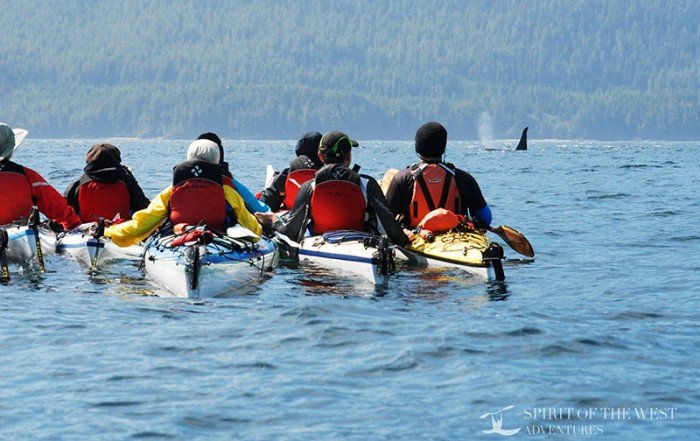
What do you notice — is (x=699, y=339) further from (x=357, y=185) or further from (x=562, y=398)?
(x=357, y=185)

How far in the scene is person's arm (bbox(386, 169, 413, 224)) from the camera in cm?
1611

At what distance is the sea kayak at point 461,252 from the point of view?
14.5 metres

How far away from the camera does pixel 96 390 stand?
30.8ft

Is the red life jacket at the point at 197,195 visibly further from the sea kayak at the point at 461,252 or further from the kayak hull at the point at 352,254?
the sea kayak at the point at 461,252

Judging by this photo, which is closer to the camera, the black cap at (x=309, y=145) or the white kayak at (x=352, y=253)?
the white kayak at (x=352, y=253)

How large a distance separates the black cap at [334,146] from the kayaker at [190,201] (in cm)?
164

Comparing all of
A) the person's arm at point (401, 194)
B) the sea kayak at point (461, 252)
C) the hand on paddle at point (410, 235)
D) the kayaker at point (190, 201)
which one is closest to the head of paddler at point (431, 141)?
the person's arm at point (401, 194)

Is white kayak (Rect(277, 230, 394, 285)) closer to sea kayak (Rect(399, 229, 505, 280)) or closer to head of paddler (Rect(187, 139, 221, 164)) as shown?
sea kayak (Rect(399, 229, 505, 280))

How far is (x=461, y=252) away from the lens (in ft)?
48.8

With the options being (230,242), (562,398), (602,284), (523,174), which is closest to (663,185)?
(523,174)

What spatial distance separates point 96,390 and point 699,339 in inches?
229

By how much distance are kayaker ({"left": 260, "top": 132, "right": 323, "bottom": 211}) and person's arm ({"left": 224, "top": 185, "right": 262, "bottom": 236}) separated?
139 inches

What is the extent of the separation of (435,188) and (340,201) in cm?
135
